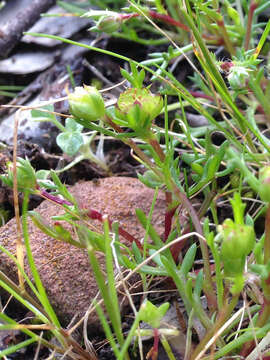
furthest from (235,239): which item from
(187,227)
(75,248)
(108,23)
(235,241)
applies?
(108,23)

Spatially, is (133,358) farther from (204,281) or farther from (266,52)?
(266,52)

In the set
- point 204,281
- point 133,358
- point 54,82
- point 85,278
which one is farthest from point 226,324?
point 54,82

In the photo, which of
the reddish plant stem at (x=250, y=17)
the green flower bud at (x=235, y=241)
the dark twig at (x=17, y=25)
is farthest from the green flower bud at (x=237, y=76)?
the dark twig at (x=17, y=25)

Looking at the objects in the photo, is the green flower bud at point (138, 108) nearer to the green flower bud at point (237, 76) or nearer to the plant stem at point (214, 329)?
the green flower bud at point (237, 76)

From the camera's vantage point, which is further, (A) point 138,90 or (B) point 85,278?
(B) point 85,278

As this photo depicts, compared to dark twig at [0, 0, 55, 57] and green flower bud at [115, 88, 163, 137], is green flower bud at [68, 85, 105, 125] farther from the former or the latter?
dark twig at [0, 0, 55, 57]

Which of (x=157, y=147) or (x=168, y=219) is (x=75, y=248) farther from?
(x=157, y=147)
